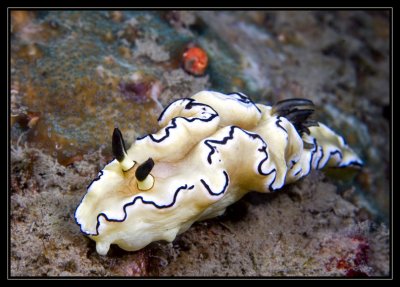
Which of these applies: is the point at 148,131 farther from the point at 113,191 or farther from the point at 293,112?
the point at 293,112

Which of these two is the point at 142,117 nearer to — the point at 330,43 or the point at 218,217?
the point at 218,217

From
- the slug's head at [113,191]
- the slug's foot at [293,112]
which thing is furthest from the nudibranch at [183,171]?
the slug's foot at [293,112]

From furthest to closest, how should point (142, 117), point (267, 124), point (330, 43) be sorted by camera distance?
point (330, 43)
point (142, 117)
point (267, 124)

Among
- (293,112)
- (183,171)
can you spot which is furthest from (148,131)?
(293,112)

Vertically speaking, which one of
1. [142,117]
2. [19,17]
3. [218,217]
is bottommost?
[218,217]

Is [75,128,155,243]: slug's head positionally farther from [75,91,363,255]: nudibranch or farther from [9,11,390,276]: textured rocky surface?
[9,11,390,276]: textured rocky surface

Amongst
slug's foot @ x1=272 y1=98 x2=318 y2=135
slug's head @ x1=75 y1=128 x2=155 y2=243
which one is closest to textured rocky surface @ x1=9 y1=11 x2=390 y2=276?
slug's head @ x1=75 y1=128 x2=155 y2=243

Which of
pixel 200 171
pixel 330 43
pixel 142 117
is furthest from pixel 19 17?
pixel 330 43
